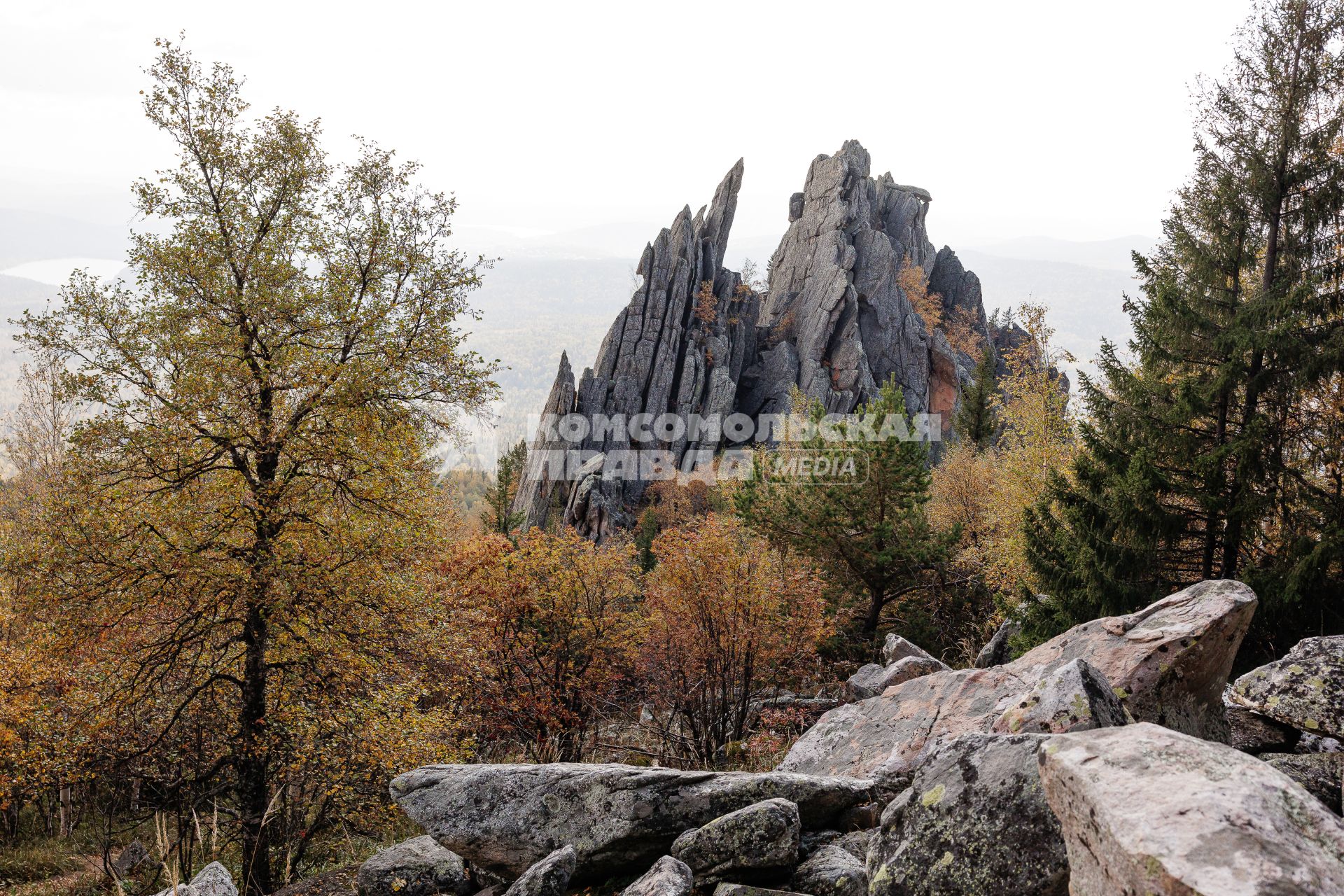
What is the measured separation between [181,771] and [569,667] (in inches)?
336

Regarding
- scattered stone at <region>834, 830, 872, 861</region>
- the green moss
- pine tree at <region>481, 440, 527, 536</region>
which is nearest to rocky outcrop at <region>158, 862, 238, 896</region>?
scattered stone at <region>834, 830, 872, 861</region>

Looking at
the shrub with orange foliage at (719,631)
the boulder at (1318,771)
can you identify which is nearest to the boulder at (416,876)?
the boulder at (1318,771)

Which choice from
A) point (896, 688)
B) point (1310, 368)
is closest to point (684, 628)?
point (896, 688)

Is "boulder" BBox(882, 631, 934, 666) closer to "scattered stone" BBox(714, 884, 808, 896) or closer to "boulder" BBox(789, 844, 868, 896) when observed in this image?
"boulder" BBox(789, 844, 868, 896)

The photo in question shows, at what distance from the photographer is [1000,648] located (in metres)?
16.1

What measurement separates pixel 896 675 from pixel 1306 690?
752 centimetres

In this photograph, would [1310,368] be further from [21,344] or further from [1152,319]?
[21,344]

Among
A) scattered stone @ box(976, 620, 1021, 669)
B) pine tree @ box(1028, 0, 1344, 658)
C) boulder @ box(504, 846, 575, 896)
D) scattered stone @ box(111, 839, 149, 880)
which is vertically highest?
pine tree @ box(1028, 0, 1344, 658)

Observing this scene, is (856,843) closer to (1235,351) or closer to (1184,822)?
(1184,822)

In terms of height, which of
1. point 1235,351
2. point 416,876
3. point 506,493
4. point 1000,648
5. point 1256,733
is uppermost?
point 1235,351

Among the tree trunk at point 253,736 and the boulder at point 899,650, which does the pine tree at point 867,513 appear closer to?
the boulder at point 899,650

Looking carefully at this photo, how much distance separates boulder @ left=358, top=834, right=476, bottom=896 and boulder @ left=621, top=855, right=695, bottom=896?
104 inches

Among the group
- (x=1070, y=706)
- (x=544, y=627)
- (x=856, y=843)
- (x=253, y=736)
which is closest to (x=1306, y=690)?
(x=1070, y=706)

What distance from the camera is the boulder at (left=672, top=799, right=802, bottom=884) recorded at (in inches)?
213
